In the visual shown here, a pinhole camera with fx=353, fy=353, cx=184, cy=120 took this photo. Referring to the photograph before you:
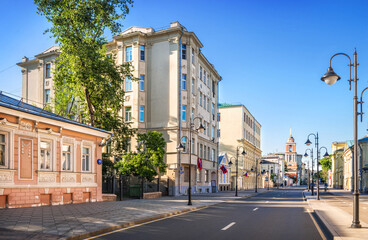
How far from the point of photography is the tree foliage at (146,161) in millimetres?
32688

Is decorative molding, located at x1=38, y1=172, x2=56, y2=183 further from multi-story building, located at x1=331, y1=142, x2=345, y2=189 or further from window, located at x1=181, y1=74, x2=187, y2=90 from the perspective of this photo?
multi-story building, located at x1=331, y1=142, x2=345, y2=189

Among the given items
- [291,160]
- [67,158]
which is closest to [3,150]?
[67,158]

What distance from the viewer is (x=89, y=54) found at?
30.0m

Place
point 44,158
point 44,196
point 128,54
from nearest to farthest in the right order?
point 44,196, point 44,158, point 128,54

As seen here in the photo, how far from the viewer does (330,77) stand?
1242cm

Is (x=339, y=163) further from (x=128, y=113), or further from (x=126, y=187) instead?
(x=126, y=187)

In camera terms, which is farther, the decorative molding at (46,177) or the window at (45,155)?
the window at (45,155)

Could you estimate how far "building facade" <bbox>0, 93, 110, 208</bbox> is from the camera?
1778 cm

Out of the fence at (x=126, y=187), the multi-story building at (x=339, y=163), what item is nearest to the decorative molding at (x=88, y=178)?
the fence at (x=126, y=187)

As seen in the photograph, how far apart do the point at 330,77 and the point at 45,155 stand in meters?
16.1

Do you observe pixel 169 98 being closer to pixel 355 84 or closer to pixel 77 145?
pixel 77 145

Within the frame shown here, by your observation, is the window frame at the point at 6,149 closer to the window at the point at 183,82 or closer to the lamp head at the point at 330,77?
the lamp head at the point at 330,77

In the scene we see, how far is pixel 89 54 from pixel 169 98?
45.9ft

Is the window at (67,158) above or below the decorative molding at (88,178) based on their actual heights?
above
